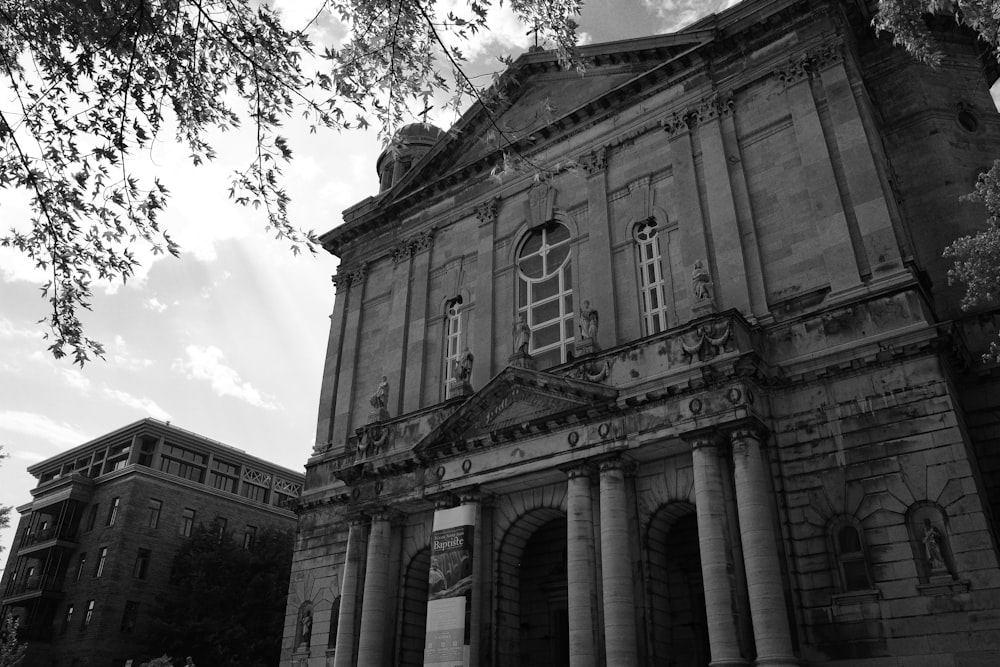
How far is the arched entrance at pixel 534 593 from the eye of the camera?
69.2 feet

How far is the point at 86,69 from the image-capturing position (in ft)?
34.7

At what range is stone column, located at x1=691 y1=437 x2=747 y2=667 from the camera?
15.9m

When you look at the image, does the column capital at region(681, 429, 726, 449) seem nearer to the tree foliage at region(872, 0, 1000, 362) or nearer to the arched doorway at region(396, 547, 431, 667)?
the tree foliage at region(872, 0, 1000, 362)

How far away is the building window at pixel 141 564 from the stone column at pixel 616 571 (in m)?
38.2

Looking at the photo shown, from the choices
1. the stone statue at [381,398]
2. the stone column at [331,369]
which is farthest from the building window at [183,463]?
the stone statue at [381,398]

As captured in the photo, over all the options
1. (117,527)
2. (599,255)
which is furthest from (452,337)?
(117,527)

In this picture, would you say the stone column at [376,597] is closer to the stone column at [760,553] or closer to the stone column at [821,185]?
the stone column at [760,553]

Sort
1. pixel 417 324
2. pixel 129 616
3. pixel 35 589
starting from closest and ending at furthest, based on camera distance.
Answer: pixel 417 324 → pixel 129 616 → pixel 35 589

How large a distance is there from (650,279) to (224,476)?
41.8 meters

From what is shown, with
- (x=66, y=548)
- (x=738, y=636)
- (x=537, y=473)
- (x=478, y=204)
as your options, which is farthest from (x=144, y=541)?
(x=738, y=636)

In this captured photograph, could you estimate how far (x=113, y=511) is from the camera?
49000 mm

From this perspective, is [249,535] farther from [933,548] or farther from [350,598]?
[933,548]

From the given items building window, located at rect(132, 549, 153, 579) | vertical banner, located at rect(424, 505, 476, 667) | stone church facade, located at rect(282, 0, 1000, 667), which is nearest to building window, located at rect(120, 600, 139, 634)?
building window, located at rect(132, 549, 153, 579)

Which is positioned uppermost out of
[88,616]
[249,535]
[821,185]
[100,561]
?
[821,185]
